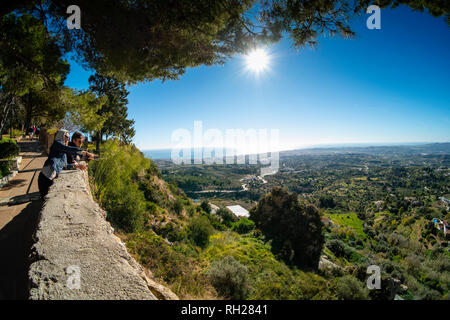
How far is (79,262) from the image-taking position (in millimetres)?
1817

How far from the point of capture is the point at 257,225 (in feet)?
94.5

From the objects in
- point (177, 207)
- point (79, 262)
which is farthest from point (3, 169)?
point (177, 207)

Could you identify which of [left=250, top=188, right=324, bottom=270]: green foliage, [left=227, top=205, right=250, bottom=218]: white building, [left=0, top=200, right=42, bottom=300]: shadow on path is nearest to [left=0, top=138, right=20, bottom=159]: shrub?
[left=0, top=200, right=42, bottom=300]: shadow on path

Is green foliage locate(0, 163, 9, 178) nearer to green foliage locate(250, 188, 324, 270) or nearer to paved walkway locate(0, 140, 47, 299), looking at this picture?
paved walkway locate(0, 140, 47, 299)

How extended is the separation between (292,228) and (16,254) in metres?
24.5

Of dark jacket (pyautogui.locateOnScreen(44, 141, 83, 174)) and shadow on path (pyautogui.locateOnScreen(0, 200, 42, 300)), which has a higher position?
dark jacket (pyautogui.locateOnScreen(44, 141, 83, 174))

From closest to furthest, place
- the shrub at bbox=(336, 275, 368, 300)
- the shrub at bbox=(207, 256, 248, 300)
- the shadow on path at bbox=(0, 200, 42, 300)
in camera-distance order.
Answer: the shadow on path at bbox=(0, 200, 42, 300) → the shrub at bbox=(207, 256, 248, 300) → the shrub at bbox=(336, 275, 368, 300)

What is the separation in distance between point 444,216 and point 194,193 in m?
71.0

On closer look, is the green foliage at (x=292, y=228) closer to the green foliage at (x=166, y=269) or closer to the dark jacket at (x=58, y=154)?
the green foliage at (x=166, y=269)

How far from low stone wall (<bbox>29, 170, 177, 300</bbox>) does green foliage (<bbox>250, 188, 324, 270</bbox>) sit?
22592 mm

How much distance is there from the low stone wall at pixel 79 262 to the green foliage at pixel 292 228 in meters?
22.6

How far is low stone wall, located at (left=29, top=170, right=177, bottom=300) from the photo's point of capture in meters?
1.55
